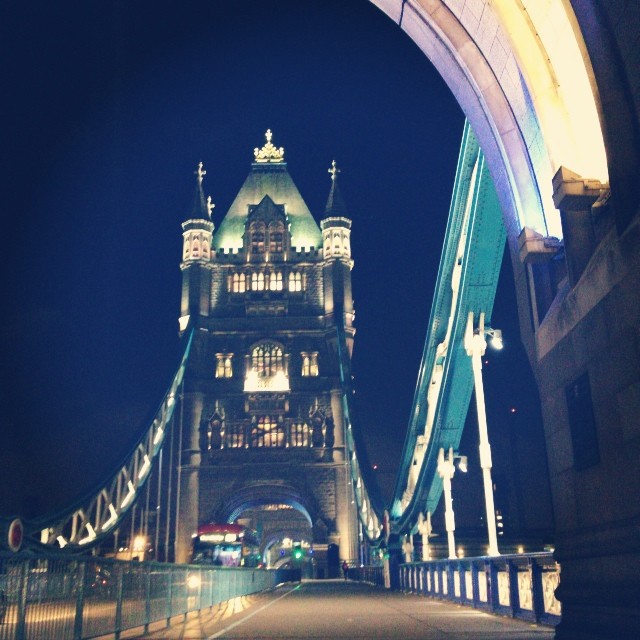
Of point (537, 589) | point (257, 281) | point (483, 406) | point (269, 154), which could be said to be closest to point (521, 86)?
point (537, 589)

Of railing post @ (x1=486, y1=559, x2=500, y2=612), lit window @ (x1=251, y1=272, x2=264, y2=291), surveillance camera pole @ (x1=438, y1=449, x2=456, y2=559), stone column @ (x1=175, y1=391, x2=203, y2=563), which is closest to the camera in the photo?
railing post @ (x1=486, y1=559, x2=500, y2=612)

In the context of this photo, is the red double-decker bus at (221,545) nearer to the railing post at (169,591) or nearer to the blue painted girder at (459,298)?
the blue painted girder at (459,298)

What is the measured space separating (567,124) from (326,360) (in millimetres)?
54543

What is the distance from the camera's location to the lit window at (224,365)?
2388 inches

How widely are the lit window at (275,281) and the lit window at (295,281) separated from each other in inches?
35.3

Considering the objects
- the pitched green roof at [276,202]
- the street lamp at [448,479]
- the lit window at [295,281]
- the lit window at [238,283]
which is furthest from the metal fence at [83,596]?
the pitched green roof at [276,202]

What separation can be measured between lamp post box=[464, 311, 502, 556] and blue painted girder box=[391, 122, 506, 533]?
0.73 metres

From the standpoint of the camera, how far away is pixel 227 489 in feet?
186

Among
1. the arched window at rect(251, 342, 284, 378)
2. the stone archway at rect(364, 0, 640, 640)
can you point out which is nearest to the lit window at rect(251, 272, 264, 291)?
the arched window at rect(251, 342, 284, 378)

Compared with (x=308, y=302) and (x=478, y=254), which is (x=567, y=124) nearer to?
(x=478, y=254)

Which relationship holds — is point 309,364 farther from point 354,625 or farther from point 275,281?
point 354,625

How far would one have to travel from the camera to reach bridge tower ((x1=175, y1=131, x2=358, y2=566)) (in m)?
57.1

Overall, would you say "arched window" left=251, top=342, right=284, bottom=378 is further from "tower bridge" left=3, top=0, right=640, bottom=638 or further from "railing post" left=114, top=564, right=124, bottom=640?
"railing post" left=114, top=564, right=124, bottom=640

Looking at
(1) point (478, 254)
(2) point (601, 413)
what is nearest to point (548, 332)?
(2) point (601, 413)
